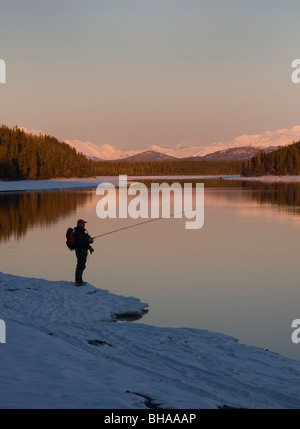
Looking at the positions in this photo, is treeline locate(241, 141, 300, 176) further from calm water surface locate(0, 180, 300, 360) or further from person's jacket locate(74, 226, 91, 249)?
person's jacket locate(74, 226, 91, 249)

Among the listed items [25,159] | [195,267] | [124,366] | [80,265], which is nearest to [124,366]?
[124,366]

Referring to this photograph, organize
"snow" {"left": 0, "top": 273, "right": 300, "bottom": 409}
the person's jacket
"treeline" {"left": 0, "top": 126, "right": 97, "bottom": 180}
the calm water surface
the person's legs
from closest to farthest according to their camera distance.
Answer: "snow" {"left": 0, "top": 273, "right": 300, "bottom": 409} < the calm water surface < the person's legs < the person's jacket < "treeline" {"left": 0, "top": 126, "right": 97, "bottom": 180}

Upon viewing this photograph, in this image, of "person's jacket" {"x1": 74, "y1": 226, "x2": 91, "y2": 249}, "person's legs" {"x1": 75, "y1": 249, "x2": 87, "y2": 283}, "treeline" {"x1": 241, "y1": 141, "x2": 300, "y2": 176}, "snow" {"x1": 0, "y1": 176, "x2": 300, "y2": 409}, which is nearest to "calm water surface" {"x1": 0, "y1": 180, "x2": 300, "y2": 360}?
"person's legs" {"x1": 75, "y1": 249, "x2": 87, "y2": 283}

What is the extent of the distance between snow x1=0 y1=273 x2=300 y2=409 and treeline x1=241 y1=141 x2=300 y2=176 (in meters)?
173

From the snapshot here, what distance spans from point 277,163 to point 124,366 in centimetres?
18231

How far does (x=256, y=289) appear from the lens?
47.0 feet

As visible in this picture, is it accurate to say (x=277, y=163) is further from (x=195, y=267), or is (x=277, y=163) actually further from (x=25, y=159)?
(x=195, y=267)

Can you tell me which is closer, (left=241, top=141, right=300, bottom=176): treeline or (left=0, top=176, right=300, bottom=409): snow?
(left=0, top=176, right=300, bottom=409): snow

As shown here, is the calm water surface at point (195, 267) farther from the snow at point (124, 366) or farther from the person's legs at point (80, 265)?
the snow at point (124, 366)

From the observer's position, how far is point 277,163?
183375 millimetres

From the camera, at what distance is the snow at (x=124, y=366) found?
21.8 feet

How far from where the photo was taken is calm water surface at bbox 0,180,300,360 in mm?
11648

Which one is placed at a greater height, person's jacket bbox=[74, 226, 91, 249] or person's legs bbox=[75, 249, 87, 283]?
person's jacket bbox=[74, 226, 91, 249]

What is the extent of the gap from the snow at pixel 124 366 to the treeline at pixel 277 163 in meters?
173
